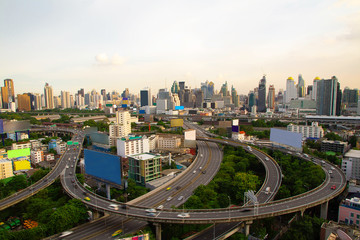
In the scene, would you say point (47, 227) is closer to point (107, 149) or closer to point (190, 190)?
point (190, 190)

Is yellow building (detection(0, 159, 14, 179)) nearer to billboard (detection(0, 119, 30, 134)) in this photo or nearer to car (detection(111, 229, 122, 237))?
billboard (detection(0, 119, 30, 134))

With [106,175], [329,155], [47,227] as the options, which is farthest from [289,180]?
[47,227]

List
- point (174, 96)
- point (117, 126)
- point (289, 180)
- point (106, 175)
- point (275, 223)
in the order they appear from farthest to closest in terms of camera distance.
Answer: point (174, 96) < point (117, 126) < point (289, 180) < point (106, 175) < point (275, 223)

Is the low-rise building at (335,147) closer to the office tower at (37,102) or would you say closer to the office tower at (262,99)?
the office tower at (262,99)

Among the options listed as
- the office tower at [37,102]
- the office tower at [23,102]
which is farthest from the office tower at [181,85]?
the office tower at [23,102]

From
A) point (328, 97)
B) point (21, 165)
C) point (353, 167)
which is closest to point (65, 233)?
point (21, 165)
